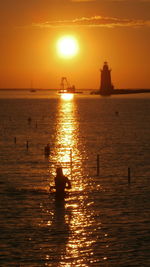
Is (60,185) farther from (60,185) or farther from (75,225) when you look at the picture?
(75,225)

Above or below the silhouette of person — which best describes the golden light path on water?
below

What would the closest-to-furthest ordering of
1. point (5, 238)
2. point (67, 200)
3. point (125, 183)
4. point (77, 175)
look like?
point (5, 238)
point (67, 200)
point (125, 183)
point (77, 175)

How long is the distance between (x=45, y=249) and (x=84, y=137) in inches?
2459

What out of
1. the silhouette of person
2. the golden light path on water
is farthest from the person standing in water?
the golden light path on water

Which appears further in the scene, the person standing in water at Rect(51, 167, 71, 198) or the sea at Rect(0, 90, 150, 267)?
the person standing in water at Rect(51, 167, 71, 198)

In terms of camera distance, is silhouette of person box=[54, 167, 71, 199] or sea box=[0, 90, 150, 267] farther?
silhouette of person box=[54, 167, 71, 199]

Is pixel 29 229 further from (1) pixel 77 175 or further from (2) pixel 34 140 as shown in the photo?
(2) pixel 34 140

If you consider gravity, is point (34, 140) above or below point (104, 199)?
above

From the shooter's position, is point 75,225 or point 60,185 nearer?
point 75,225

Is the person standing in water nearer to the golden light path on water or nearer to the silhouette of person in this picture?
the silhouette of person

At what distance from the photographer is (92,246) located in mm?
28500

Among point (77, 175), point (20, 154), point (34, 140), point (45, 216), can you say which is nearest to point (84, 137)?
point (34, 140)

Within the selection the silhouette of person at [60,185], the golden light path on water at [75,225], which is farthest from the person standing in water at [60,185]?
the golden light path on water at [75,225]

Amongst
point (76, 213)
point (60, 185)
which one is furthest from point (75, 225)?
point (60, 185)
